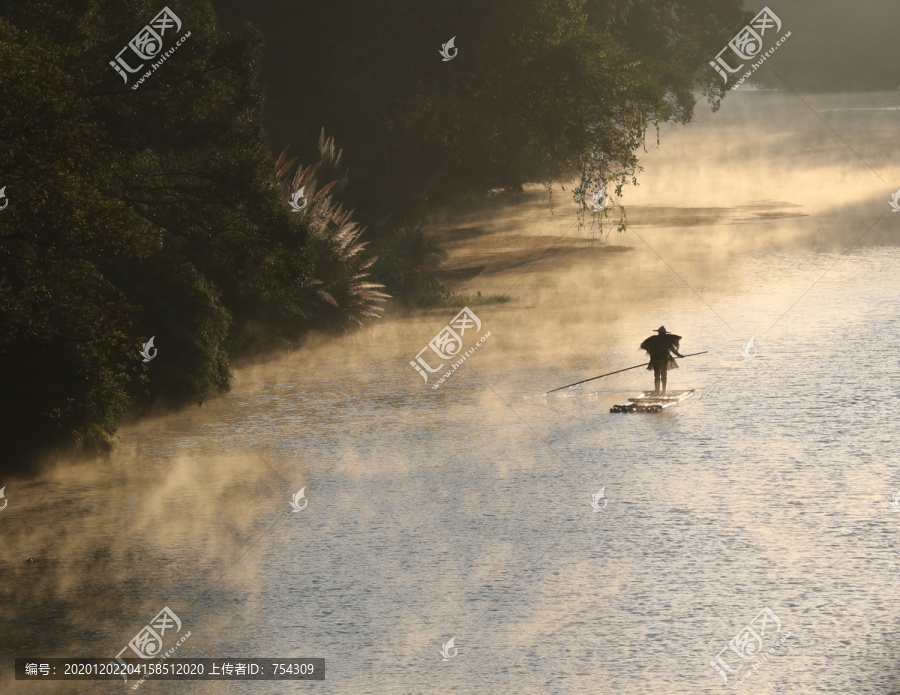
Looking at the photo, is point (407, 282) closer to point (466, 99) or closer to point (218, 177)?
point (466, 99)

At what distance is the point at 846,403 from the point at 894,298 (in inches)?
389

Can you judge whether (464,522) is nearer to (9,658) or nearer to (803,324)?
(9,658)

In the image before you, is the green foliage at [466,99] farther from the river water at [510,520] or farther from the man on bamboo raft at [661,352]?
the man on bamboo raft at [661,352]

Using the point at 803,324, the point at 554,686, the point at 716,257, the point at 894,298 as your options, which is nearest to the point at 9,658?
the point at 554,686

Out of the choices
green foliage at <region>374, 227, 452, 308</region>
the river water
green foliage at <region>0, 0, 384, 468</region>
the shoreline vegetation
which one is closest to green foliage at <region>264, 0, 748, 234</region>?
the shoreline vegetation

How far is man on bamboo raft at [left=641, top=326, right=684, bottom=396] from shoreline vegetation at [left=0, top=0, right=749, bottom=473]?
511 centimetres

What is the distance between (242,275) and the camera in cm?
1745

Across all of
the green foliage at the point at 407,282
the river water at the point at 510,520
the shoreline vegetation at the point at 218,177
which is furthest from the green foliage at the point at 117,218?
the green foliage at the point at 407,282

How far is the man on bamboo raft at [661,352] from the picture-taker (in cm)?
1781

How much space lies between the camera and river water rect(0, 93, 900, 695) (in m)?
9.24

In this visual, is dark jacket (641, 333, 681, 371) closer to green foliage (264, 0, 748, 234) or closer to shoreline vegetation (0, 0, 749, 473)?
shoreline vegetation (0, 0, 749, 473)

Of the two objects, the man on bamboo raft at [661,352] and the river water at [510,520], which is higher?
the man on bamboo raft at [661,352]

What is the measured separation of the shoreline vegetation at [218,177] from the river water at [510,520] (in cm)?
101

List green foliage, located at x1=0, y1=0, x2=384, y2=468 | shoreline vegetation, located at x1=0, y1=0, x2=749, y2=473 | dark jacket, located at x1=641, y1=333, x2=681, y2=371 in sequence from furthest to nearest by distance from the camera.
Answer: dark jacket, located at x1=641, y1=333, x2=681, y2=371 < shoreline vegetation, located at x1=0, y1=0, x2=749, y2=473 < green foliage, located at x1=0, y1=0, x2=384, y2=468
